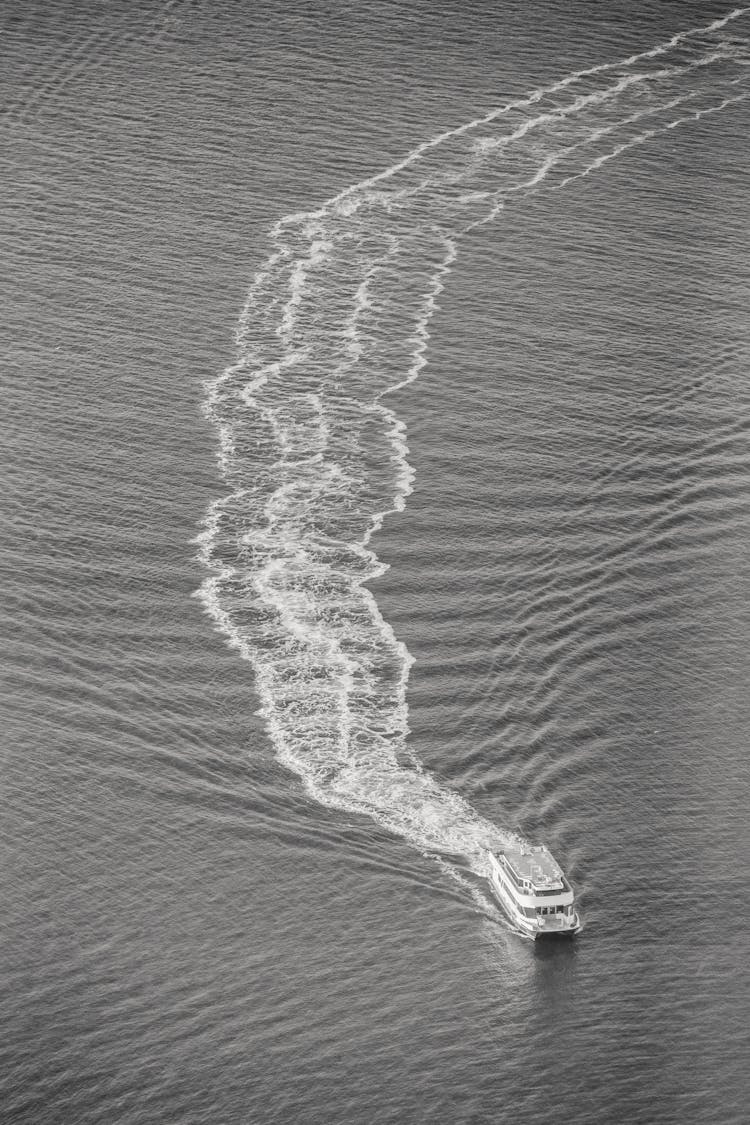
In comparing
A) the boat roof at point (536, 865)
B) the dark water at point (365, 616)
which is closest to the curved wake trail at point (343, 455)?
the dark water at point (365, 616)

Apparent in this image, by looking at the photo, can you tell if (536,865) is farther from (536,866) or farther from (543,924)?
(543,924)

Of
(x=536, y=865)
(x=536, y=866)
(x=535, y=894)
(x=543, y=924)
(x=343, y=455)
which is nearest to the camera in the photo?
(x=535, y=894)

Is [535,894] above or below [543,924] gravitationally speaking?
above

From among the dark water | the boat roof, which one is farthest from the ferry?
the dark water

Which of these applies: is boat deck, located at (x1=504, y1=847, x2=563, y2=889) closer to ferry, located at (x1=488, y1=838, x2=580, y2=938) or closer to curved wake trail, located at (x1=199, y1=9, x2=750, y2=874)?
ferry, located at (x1=488, y1=838, x2=580, y2=938)

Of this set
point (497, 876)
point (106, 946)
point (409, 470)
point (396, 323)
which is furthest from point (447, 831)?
point (396, 323)

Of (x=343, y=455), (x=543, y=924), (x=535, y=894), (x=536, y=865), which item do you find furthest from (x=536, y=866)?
(x=343, y=455)
